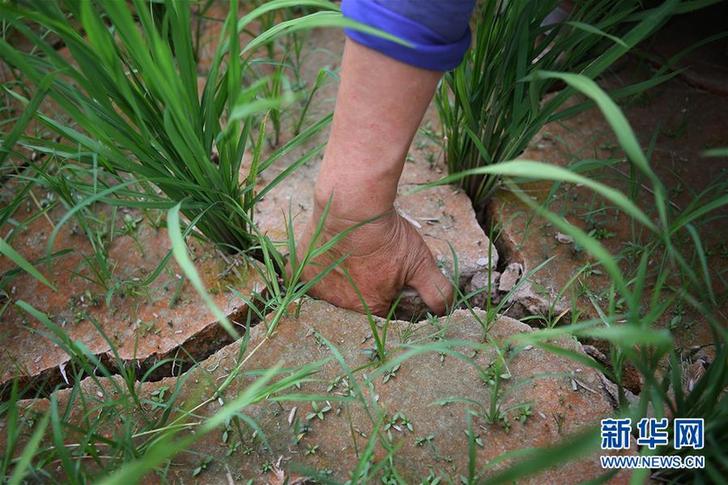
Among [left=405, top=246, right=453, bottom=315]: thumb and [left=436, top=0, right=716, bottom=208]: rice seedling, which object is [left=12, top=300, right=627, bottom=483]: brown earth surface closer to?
[left=405, top=246, right=453, bottom=315]: thumb

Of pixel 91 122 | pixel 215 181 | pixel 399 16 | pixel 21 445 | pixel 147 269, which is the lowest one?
pixel 21 445

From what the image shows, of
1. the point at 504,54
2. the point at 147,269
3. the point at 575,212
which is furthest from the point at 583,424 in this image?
the point at 147,269

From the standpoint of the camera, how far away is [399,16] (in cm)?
100

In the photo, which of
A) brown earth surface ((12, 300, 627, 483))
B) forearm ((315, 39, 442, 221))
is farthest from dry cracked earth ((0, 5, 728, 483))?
forearm ((315, 39, 442, 221))

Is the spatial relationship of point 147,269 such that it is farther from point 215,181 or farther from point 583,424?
point 583,424

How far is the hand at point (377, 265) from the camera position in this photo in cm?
126

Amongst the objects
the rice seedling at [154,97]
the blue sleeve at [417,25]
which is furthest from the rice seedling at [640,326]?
the rice seedling at [154,97]

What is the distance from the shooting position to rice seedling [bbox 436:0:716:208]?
44.7 inches

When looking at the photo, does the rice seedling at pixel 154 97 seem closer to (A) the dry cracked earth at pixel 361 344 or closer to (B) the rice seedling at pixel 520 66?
(A) the dry cracked earth at pixel 361 344

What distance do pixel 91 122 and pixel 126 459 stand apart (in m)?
0.57

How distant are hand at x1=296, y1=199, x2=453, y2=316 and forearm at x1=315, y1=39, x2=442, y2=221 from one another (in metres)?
0.05

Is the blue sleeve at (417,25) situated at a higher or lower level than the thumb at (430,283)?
higher

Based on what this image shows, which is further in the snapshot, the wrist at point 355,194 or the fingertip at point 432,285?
the fingertip at point 432,285

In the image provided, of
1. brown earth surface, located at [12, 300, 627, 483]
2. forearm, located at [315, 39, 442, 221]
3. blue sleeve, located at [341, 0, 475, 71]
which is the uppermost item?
blue sleeve, located at [341, 0, 475, 71]
